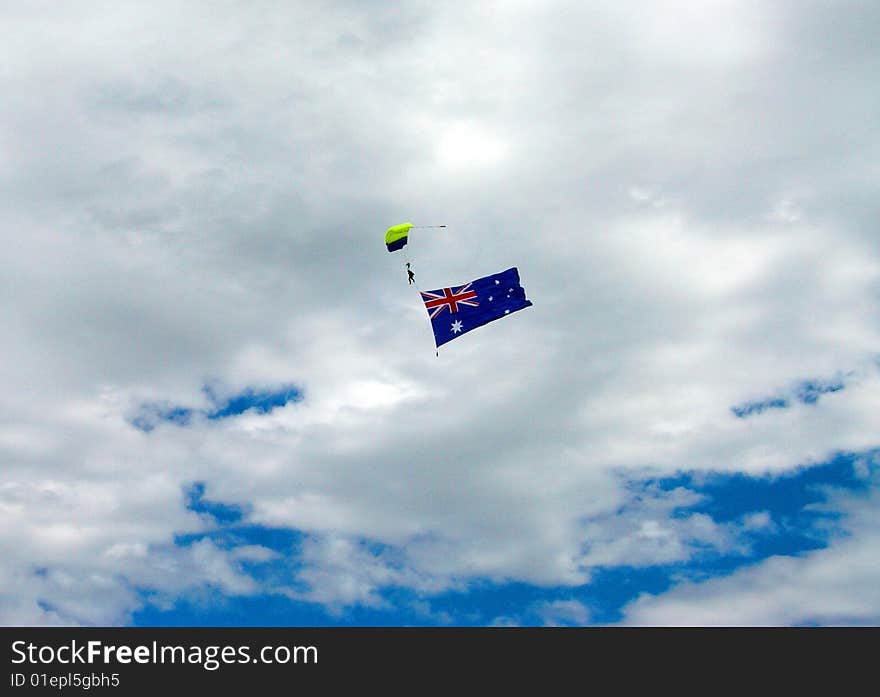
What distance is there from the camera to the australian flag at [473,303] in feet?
325

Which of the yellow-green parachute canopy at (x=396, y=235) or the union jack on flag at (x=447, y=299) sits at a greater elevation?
the yellow-green parachute canopy at (x=396, y=235)

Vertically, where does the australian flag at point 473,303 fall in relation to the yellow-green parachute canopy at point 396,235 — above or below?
below

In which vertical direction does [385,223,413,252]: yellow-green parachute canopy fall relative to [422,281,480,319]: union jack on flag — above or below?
above

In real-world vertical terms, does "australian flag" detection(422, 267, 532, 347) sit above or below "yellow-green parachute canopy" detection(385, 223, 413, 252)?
below

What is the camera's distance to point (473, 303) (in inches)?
3959

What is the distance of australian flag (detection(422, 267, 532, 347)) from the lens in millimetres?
98938
